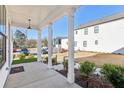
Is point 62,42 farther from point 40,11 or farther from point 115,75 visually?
point 115,75

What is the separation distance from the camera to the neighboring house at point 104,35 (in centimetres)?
1634

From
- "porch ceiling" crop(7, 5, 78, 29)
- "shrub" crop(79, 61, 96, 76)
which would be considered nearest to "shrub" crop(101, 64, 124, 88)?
"shrub" crop(79, 61, 96, 76)

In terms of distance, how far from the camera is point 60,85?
477cm

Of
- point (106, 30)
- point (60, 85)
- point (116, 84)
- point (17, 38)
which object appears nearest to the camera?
point (116, 84)

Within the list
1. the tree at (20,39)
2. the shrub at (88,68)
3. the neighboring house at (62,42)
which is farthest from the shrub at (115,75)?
the neighboring house at (62,42)

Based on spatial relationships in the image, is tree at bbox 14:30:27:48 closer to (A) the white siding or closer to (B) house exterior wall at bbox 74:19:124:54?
(A) the white siding

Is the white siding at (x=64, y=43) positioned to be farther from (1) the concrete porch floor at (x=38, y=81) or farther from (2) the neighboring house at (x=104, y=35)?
(1) the concrete porch floor at (x=38, y=81)

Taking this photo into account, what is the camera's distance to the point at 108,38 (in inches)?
699

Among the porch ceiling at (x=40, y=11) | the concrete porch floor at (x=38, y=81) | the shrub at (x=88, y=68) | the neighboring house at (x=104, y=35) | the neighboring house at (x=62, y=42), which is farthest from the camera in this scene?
the neighboring house at (x=62, y=42)

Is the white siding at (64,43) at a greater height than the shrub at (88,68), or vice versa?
the white siding at (64,43)

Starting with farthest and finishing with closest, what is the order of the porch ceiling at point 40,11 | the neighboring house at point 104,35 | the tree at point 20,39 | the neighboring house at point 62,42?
1. the neighboring house at point 62,42
2. the tree at point 20,39
3. the neighboring house at point 104,35
4. the porch ceiling at point 40,11
